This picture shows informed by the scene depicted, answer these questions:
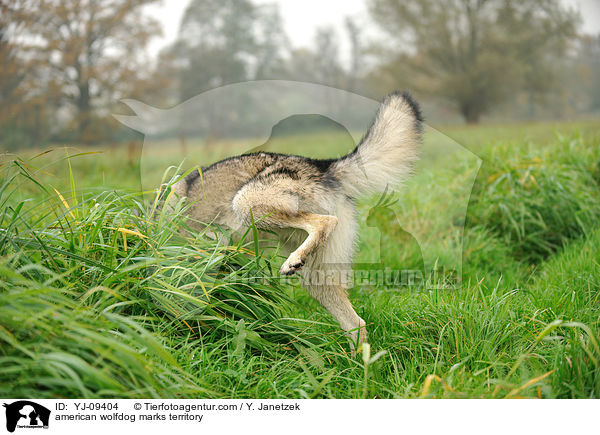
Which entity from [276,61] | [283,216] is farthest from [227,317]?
[276,61]

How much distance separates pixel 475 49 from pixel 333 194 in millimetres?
5605

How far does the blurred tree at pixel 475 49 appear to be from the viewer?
6355 mm

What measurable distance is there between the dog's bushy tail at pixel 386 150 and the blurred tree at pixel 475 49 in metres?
4.17

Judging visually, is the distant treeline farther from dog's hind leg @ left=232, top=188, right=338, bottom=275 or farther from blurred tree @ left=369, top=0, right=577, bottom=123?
dog's hind leg @ left=232, top=188, right=338, bottom=275

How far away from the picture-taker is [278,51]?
16.4ft

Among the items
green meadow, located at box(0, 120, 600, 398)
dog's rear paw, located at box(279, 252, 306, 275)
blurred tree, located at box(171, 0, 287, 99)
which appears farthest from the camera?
blurred tree, located at box(171, 0, 287, 99)

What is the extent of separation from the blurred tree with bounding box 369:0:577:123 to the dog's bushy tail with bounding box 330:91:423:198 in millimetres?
4165

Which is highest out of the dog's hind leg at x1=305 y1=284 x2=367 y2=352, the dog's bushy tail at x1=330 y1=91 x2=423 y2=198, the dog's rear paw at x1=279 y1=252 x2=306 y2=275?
the dog's bushy tail at x1=330 y1=91 x2=423 y2=198

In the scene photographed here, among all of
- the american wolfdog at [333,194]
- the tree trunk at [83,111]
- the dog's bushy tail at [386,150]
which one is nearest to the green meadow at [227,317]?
the american wolfdog at [333,194]

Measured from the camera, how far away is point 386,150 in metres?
2.61
